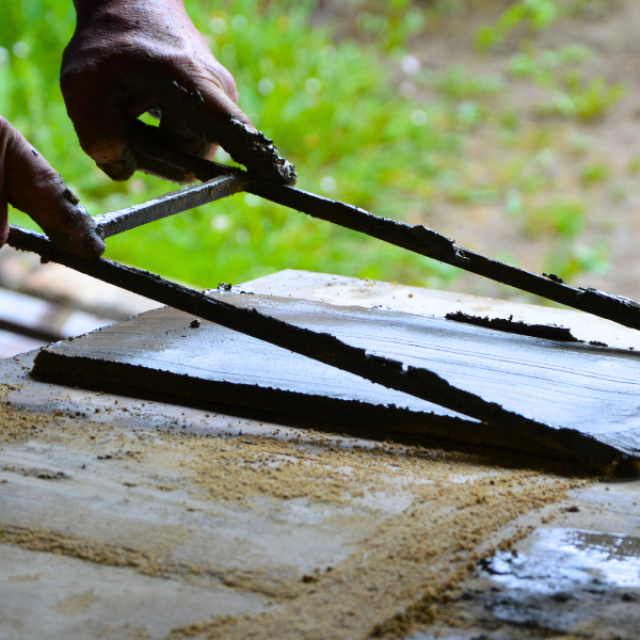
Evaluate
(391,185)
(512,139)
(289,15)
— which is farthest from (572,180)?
(289,15)

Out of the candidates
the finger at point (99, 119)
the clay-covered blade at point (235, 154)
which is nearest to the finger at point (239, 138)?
the clay-covered blade at point (235, 154)

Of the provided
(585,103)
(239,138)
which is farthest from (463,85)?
(239,138)

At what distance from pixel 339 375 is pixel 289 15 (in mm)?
5876

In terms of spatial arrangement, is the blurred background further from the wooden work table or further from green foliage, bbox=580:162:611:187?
the wooden work table

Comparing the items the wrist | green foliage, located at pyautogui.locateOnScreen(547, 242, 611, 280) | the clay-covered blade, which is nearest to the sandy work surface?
the clay-covered blade

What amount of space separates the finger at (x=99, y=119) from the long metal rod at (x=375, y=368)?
61 centimetres

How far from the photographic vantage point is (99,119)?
5.63 ft

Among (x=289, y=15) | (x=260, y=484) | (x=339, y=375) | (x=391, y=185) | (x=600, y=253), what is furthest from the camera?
(x=289, y=15)

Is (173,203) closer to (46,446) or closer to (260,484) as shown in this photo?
(46,446)

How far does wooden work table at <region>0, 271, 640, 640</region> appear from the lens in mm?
833

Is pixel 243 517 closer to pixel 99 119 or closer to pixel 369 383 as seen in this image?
pixel 369 383

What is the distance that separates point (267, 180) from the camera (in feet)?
5.56

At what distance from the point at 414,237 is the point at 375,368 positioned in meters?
0.52

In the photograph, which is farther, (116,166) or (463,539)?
(116,166)
